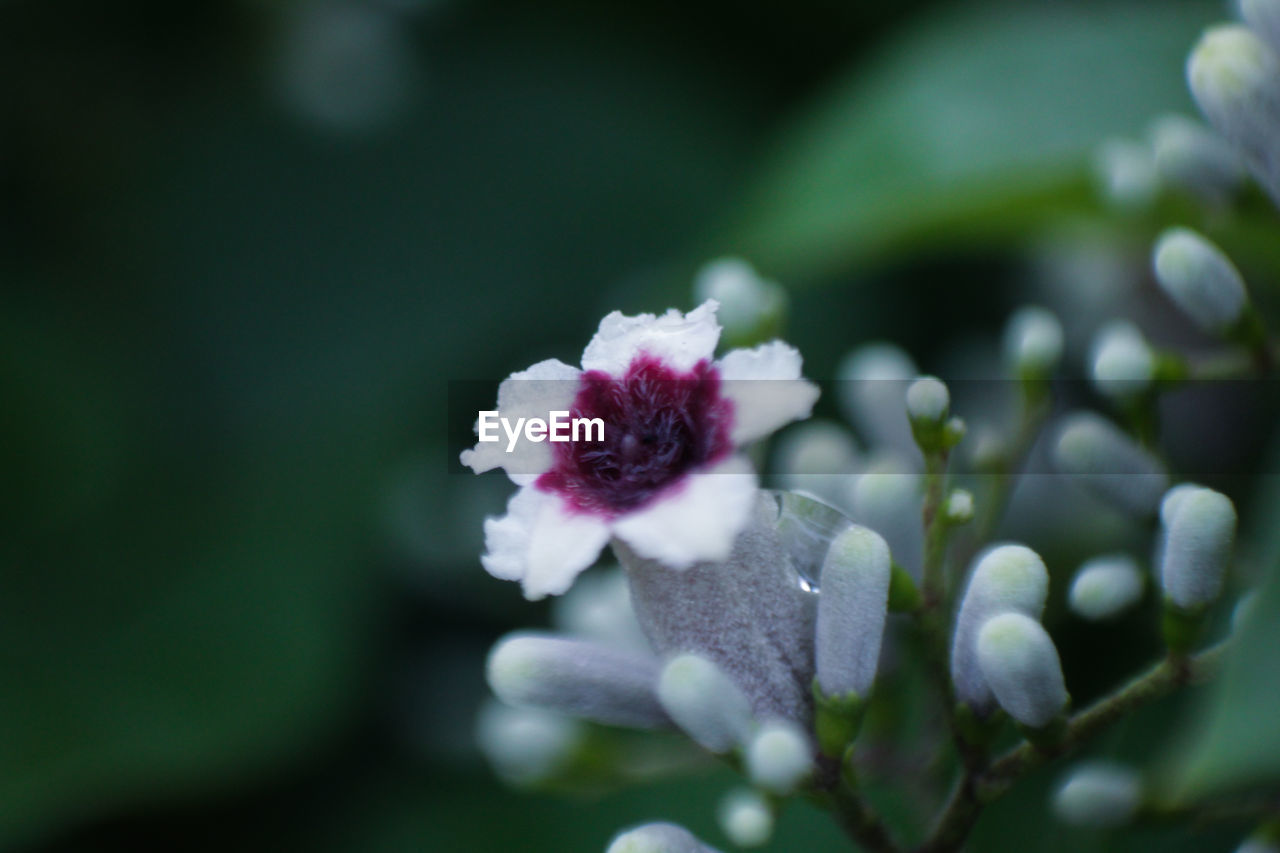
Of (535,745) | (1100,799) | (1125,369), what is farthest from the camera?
(535,745)


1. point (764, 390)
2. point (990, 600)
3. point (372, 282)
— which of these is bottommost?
point (990, 600)

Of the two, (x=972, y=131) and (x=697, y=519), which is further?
(x=972, y=131)

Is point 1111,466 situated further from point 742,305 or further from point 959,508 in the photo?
point 742,305

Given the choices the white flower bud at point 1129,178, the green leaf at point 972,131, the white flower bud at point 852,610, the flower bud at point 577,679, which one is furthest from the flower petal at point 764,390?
the green leaf at point 972,131

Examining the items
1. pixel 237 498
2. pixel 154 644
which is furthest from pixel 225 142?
pixel 154 644

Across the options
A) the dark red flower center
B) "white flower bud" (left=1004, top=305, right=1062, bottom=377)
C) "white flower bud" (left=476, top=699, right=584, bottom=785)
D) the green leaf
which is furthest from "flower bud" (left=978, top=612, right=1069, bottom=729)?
the green leaf

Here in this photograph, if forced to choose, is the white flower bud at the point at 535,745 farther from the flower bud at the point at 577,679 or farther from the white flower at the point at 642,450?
the white flower at the point at 642,450

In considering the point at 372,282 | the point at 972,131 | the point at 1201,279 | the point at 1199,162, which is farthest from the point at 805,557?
the point at 372,282
